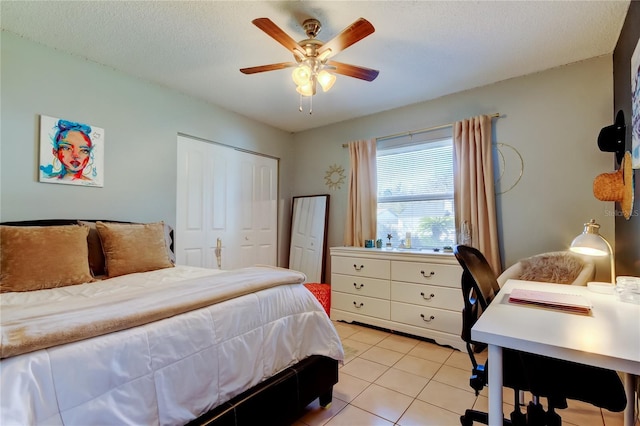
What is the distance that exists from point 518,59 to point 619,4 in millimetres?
667

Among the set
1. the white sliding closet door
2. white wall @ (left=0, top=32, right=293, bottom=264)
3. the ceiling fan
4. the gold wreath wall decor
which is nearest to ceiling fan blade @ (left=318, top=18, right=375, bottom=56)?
the ceiling fan

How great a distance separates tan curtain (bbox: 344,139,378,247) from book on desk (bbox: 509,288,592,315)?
2206 millimetres

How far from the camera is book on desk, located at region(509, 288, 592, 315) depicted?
3.73 feet

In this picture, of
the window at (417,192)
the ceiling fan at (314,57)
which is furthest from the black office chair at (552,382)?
the window at (417,192)

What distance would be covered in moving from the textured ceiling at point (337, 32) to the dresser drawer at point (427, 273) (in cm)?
174

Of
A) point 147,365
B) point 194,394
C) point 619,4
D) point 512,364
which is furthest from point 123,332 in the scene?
point 619,4

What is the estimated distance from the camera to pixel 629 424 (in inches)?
53.1

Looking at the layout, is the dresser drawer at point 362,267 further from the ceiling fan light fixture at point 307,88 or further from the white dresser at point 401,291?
the ceiling fan light fixture at point 307,88

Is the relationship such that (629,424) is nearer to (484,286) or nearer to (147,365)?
(484,286)

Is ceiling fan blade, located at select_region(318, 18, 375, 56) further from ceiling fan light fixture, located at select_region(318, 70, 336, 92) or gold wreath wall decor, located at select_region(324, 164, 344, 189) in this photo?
gold wreath wall decor, located at select_region(324, 164, 344, 189)

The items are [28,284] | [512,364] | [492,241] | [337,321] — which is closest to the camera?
[512,364]

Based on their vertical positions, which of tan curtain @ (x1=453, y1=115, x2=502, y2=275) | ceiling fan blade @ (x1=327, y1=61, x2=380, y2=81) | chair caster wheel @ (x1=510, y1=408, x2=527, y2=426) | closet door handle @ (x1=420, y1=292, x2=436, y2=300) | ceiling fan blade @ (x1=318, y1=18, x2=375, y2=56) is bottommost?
chair caster wheel @ (x1=510, y1=408, x2=527, y2=426)

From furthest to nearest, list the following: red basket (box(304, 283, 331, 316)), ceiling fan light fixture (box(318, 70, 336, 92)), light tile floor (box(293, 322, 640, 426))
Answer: red basket (box(304, 283, 331, 316)) < ceiling fan light fixture (box(318, 70, 336, 92)) < light tile floor (box(293, 322, 640, 426))

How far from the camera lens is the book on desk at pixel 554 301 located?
3.73 feet
